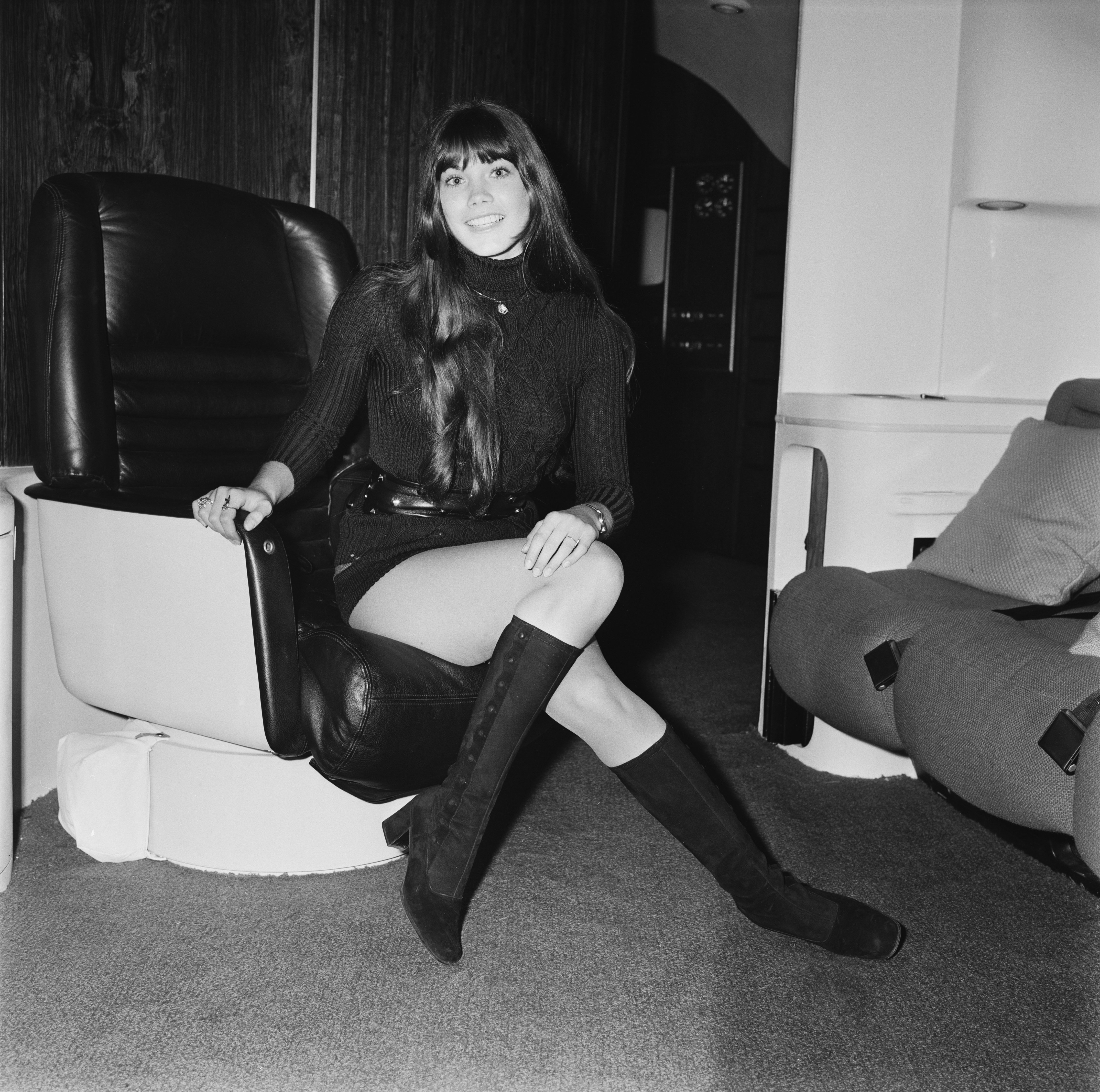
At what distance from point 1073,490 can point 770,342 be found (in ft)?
10.9

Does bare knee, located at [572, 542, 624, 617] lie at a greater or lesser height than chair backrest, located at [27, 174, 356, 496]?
lesser

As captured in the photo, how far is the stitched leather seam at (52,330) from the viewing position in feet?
5.91

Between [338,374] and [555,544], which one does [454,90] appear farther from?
[555,544]

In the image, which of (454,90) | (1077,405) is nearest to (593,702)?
(1077,405)

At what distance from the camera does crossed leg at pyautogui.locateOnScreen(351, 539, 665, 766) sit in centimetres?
157

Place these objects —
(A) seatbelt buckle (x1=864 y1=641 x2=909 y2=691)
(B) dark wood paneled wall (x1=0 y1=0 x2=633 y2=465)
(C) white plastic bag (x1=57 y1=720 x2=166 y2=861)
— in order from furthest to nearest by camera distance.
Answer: (B) dark wood paneled wall (x1=0 y1=0 x2=633 y2=465) → (A) seatbelt buckle (x1=864 y1=641 x2=909 y2=691) → (C) white plastic bag (x1=57 y1=720 x2=166 y2=861)

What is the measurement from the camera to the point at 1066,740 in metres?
1.55

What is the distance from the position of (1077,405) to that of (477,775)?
147 cm

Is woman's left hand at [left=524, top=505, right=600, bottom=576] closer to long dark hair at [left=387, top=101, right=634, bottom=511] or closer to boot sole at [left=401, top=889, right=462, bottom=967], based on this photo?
long dark hair at [left=387, top=101, right=634, bottom=511]

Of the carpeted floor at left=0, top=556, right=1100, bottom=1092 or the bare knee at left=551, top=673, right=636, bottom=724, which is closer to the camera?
the carpeted floor at left=0, top=556, right=1100, bottom=1092

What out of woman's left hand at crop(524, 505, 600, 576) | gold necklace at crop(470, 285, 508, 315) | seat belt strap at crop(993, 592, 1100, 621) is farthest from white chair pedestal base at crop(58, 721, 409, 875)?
seat belt strap at crop(993, 592, 1100, 621)

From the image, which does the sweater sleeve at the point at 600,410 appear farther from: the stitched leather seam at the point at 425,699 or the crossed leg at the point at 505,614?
the stitched leather seam at the point at 425,699

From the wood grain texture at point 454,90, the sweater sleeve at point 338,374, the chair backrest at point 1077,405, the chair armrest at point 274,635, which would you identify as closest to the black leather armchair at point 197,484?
the chair armrest at point 274,635

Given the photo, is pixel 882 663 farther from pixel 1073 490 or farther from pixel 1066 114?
pixel 1066 114
